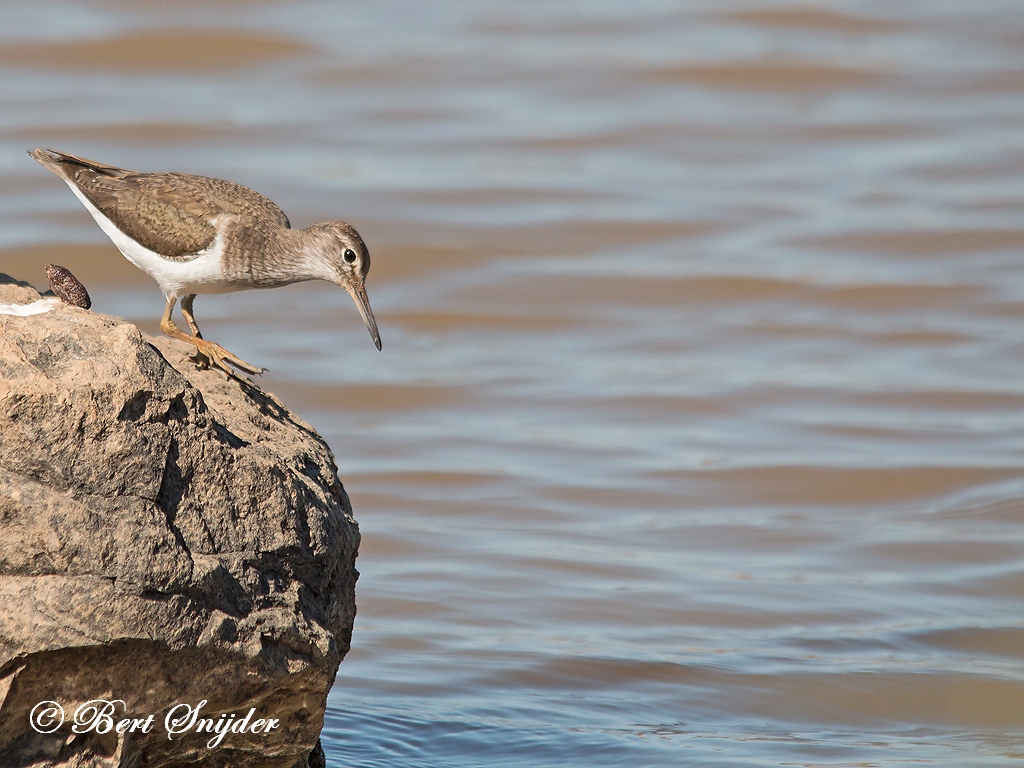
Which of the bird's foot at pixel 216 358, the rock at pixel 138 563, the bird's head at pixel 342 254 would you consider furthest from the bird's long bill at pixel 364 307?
the rock at pixel 138 563

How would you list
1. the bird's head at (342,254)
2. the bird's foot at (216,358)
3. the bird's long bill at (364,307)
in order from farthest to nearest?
the bird's long bill at (364,307)
the bird's head at (342,254)
the bird's foot at (216,358)

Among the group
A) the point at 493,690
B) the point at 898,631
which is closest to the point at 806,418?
the point at 898,631

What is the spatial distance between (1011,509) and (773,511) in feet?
5.04

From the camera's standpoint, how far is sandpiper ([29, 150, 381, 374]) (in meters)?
6.21

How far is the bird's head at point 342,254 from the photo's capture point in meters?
6.42

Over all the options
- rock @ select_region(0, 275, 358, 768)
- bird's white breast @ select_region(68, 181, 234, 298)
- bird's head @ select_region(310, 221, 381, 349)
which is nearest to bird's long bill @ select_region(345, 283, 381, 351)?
bird's head @ select_region(310, 221, 381, 349)

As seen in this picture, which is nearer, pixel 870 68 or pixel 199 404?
pixel 199 404

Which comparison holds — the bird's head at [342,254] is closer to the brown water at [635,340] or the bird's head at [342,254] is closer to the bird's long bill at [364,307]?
the bird's long bill at [364,307]

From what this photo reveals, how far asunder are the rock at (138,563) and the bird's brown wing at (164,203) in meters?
2.00

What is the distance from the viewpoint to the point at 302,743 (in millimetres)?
4586

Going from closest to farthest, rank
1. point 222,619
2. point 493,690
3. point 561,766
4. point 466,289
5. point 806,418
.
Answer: point 222,619, point 561,766, point 493,690, point 806,418, point 466,289

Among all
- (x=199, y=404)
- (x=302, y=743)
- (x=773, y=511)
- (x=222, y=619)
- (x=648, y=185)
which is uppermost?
(x=648, y=185)

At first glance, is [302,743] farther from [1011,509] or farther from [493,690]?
[1011,509]

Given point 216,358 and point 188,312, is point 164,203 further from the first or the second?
point 216,358
